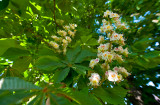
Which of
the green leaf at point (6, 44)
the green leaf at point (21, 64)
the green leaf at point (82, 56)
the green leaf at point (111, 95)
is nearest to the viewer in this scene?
the green leaf at point (111, 95)

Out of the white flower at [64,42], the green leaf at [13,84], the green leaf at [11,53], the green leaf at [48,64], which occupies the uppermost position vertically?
the white flower at [64,42]

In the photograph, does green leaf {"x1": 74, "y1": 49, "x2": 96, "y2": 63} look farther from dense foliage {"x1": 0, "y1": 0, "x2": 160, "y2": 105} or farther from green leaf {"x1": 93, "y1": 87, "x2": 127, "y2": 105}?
green leaf {"x1": 93, "y1": 87, "x2": 127, "y2": 105}

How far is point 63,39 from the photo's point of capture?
135cm

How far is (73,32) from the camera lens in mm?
1512

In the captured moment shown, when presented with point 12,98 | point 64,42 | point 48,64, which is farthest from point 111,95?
point 64,42

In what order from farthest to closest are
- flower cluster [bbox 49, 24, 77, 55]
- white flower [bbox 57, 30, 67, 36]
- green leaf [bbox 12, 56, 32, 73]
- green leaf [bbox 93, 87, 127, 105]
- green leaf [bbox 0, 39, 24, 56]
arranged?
white flower [bbox 57, 30, 67, 36] < flower cluster [bbox 49, 24, 77, 55] < green leaf [bbox 12, 56, 32, 73] < green leaf [bbox 0, 39, 24, 56] < green leaf [bbox 93, 87, 127, 105]

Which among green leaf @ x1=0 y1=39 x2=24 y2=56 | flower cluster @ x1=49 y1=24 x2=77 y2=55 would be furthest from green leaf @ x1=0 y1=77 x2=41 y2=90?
flower cluster @ x1=49 y1=24 x2=77 y2=55

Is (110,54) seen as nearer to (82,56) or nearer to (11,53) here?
(82,56)

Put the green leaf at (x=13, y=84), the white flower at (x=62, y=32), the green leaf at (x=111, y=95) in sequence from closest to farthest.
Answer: the green leaf at (x=13, y=84) < the green leaf at (x=111, y=95) < the white flower at (x=62, y=32)

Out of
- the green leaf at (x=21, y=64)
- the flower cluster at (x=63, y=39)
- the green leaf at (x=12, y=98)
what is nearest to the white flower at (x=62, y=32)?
the flower cluster at (x=63, y=39)

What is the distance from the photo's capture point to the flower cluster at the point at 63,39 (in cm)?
129

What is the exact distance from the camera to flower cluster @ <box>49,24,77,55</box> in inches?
50.8

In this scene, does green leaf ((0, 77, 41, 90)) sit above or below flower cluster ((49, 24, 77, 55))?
below

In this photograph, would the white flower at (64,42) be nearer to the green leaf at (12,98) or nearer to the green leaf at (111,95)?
the green leaf at (111,95)
